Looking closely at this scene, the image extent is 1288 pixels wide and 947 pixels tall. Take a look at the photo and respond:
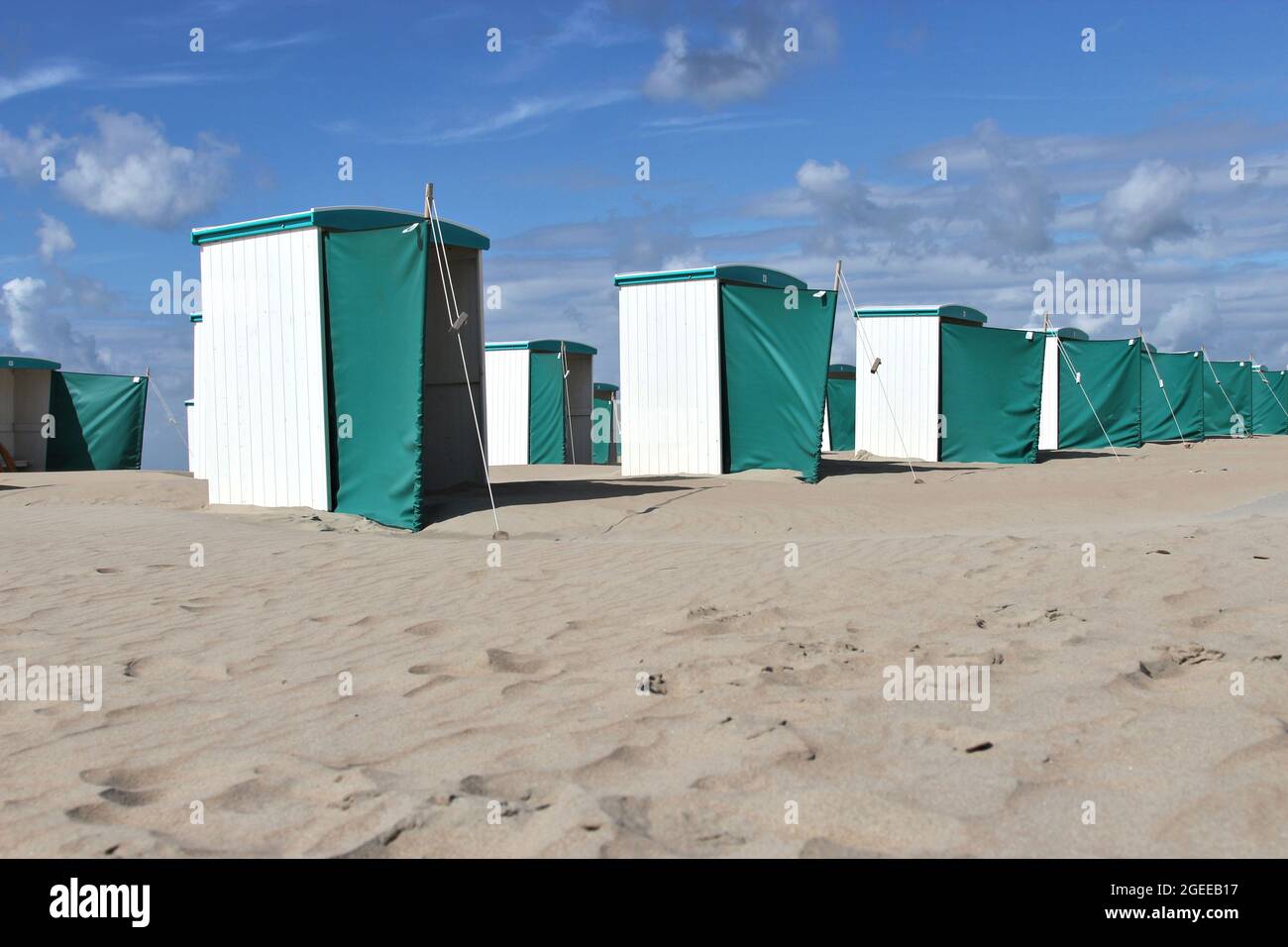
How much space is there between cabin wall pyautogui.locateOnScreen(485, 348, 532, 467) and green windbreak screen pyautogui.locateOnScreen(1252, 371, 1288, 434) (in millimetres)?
27026

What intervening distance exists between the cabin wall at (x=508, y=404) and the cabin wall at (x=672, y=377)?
6747 mm

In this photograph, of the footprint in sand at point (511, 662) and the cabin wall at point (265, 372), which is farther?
the cabin wall at point (265, 372)

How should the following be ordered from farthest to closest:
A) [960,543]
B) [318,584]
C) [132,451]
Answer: [132,451] → [960,543] → [318,584]

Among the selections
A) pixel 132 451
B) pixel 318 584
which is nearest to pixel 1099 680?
pixel 318 584

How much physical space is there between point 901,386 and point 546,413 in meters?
7.29

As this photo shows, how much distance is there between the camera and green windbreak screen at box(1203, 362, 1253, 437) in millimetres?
31531

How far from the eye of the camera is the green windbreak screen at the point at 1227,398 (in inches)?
1241

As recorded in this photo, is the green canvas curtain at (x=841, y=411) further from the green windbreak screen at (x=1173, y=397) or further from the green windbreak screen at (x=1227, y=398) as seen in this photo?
the green windbreak screen at (x=1227, y=398)

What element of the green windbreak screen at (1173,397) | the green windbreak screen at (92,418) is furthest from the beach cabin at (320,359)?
the green windbreak screen at (1173,397)

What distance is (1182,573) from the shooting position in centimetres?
532

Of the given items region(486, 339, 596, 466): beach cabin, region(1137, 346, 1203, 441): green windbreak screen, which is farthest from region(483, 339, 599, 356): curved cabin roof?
region(1137, 346, 1203, 441): green windbreak screen

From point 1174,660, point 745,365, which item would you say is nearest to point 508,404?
point 745,365
